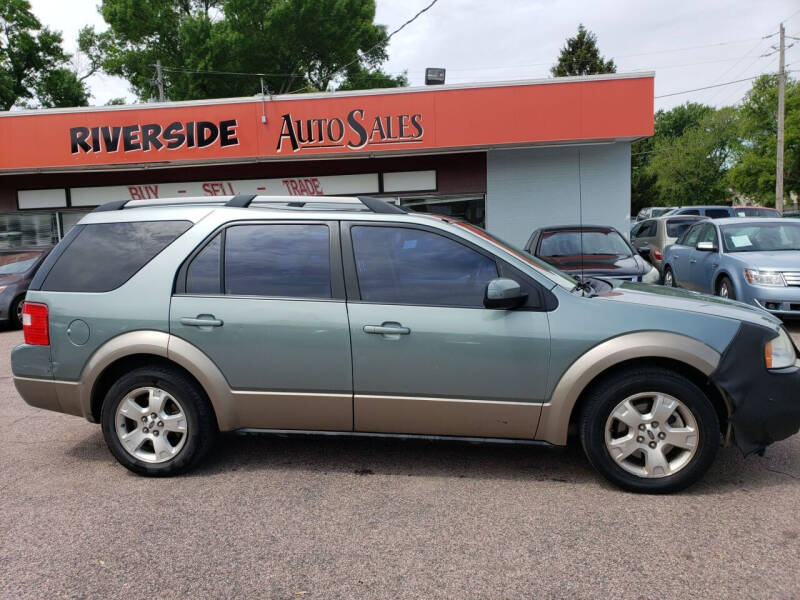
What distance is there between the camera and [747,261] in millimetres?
8398

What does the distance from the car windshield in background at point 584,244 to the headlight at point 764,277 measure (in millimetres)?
1606

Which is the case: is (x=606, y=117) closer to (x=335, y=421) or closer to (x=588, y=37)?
(x=335, y=421)

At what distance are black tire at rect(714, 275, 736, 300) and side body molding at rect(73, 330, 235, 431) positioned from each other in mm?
7373

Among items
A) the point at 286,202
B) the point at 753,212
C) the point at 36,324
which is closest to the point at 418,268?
the point at 286,202

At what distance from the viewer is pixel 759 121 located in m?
44.7

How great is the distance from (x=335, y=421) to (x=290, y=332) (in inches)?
24.1

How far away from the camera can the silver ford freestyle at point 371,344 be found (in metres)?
3.47

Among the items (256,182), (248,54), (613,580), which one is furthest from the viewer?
(248,54)

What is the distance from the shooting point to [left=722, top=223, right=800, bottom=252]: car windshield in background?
895 cm

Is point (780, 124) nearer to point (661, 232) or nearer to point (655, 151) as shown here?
point (661, 232)

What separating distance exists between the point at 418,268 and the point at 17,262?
10.4 metres

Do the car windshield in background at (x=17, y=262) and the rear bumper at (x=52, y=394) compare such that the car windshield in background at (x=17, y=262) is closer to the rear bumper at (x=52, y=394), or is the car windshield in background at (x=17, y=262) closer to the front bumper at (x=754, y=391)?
the rear bumper at (x=52, y=394)

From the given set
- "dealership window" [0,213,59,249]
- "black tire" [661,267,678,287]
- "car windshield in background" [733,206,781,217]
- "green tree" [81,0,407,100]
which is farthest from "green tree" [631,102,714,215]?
"dealership window" [0,213,59,249]

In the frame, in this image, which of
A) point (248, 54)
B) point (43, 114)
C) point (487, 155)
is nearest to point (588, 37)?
point (248, 54)
